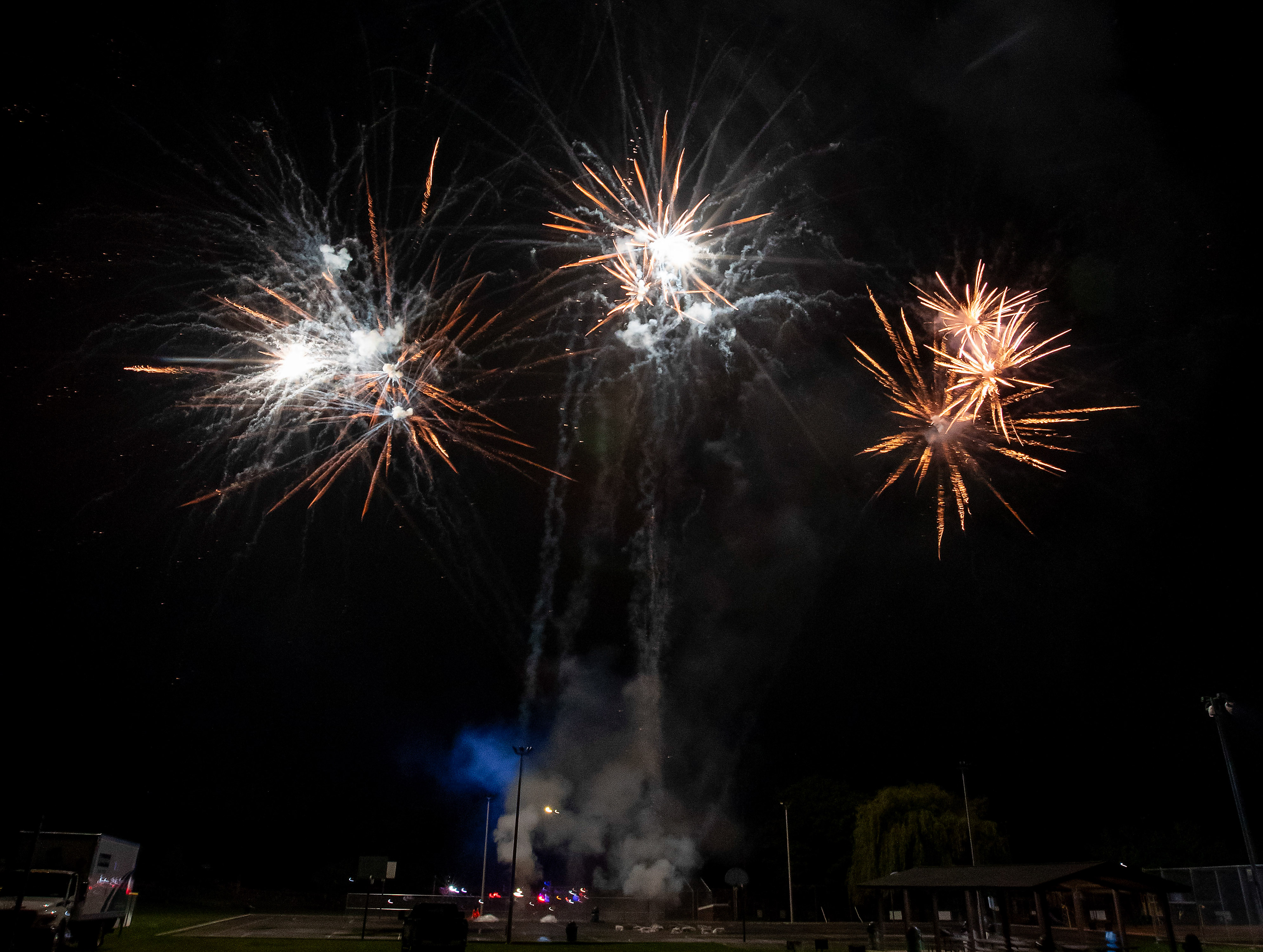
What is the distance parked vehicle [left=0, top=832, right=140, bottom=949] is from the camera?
1502 cm

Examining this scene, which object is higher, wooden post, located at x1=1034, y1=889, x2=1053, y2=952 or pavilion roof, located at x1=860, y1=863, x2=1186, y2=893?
pavilion roof, located at x1=860, y1=863, x2=1186, y2=893

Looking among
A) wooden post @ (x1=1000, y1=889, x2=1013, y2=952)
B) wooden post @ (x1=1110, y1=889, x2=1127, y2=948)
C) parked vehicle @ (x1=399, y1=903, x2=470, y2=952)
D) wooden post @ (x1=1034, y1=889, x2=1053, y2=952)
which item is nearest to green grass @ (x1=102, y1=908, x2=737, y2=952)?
wooden post @ (x1=1110, y1=889, x2=1127, y2=948)

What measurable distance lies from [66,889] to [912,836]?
37243mm

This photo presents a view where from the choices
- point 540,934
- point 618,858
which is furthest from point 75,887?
point 618,858

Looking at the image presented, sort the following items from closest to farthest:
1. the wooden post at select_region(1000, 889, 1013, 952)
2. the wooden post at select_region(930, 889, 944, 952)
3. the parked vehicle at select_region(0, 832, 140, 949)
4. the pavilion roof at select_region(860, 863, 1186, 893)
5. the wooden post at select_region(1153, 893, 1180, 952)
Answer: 1. the parked vehicle at select_region(0, 832, 140, 949)
2. the wooden post at select_region(1153, 893, 1180, 952)
3. the pavilion roof at select_region(860, 863, 1186, 893)
4. the wooden post at select_region(1000, 889, 1013, 952)
5. the wooden post at select_region(930, 889, 944, 952)

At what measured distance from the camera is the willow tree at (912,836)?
137 ft

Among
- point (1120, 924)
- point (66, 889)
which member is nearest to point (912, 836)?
point (1120, 924)

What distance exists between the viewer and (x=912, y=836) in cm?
4216

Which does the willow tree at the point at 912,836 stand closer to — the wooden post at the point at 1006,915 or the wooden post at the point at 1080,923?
the wooden post at the point at 1080,923

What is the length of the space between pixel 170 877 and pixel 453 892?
57.1 ft

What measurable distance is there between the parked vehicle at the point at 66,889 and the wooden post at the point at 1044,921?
1960 cm

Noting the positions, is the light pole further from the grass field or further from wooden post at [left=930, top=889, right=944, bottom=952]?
wooden post at [left=930, top=889, right=944, bottom=952]

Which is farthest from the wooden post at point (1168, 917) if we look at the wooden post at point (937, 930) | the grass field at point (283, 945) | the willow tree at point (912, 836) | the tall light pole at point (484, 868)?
the tall light pole at point (484, 868)

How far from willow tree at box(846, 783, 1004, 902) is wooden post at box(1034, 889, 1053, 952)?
23.5 m
